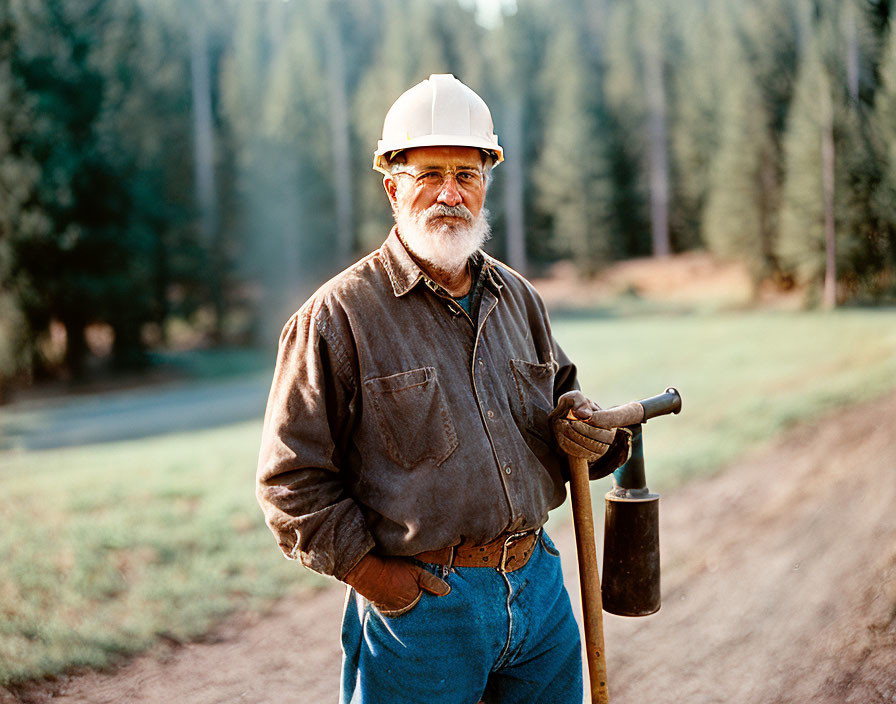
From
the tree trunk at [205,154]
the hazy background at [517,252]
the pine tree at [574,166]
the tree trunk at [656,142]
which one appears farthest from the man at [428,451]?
the tree trunk at [205,154]

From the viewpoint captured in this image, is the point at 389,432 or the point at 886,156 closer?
the point at 389,432

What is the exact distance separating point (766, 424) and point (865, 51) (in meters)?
2.76

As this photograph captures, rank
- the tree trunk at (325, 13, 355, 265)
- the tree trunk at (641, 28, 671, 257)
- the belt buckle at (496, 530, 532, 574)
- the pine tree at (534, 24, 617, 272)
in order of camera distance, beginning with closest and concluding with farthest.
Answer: the belt buckle at (496, 530, 532, 574), the tree trunk at (641, 28, 671, 257), the pine tree at (534, 24, 617, 272), the tree trunk at (325, 13, 355, 265)

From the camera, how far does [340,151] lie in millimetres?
14977

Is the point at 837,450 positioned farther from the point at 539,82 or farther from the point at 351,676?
the point at 539,82

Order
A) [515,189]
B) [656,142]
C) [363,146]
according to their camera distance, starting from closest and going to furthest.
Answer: [656,142] → [515,189] → [363,146]

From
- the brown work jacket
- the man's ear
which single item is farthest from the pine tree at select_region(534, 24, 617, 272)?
the brown work jacket

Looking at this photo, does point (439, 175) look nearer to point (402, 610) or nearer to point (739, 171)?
point (402, 610)

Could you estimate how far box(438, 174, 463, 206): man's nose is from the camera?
221 centimetres

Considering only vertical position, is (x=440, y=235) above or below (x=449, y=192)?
below

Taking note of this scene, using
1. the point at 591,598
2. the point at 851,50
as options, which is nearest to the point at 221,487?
the point at 591,598

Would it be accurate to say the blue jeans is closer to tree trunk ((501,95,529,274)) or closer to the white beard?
the white beard

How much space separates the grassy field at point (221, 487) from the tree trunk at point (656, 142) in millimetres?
854

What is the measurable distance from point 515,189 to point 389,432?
21.4 feet
